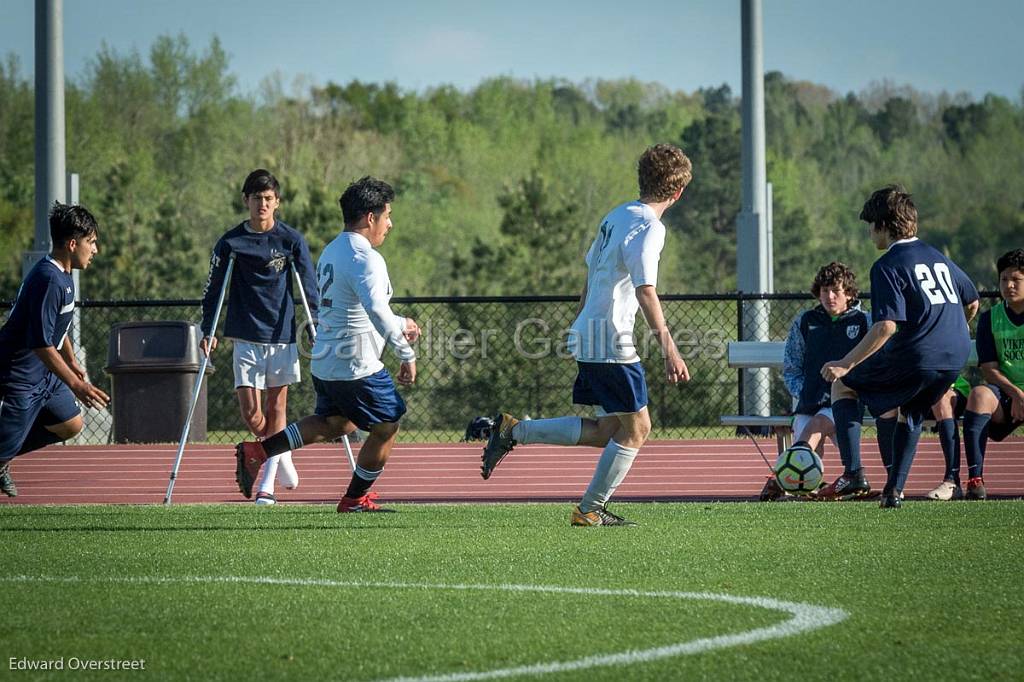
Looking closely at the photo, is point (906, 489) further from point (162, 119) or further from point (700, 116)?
point (700, 116)

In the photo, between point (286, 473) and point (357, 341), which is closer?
point (357, 341)

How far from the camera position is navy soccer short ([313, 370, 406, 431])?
8.36m

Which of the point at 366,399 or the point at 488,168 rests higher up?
the point at 488,168

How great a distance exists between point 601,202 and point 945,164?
23.5 metres

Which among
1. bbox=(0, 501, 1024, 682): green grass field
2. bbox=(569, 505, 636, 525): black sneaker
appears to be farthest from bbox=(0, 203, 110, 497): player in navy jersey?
bbox=(569, 505, 636, 525): black sneaker

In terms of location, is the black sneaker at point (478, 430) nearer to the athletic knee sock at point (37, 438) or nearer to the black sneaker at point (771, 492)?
the black sneaker at point (771, 492)

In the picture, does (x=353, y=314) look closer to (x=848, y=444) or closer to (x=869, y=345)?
(x=869, y=345)

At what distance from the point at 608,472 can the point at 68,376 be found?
306cm

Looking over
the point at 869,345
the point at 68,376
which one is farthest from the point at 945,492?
the point at 68,376

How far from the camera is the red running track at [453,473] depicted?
36.3 ft

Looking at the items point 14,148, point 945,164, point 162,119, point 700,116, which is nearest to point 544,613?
point 14,148

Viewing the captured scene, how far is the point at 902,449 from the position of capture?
8773 millimetres

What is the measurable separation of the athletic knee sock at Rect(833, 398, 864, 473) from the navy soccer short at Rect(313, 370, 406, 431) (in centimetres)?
305

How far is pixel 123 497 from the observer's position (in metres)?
11.1
